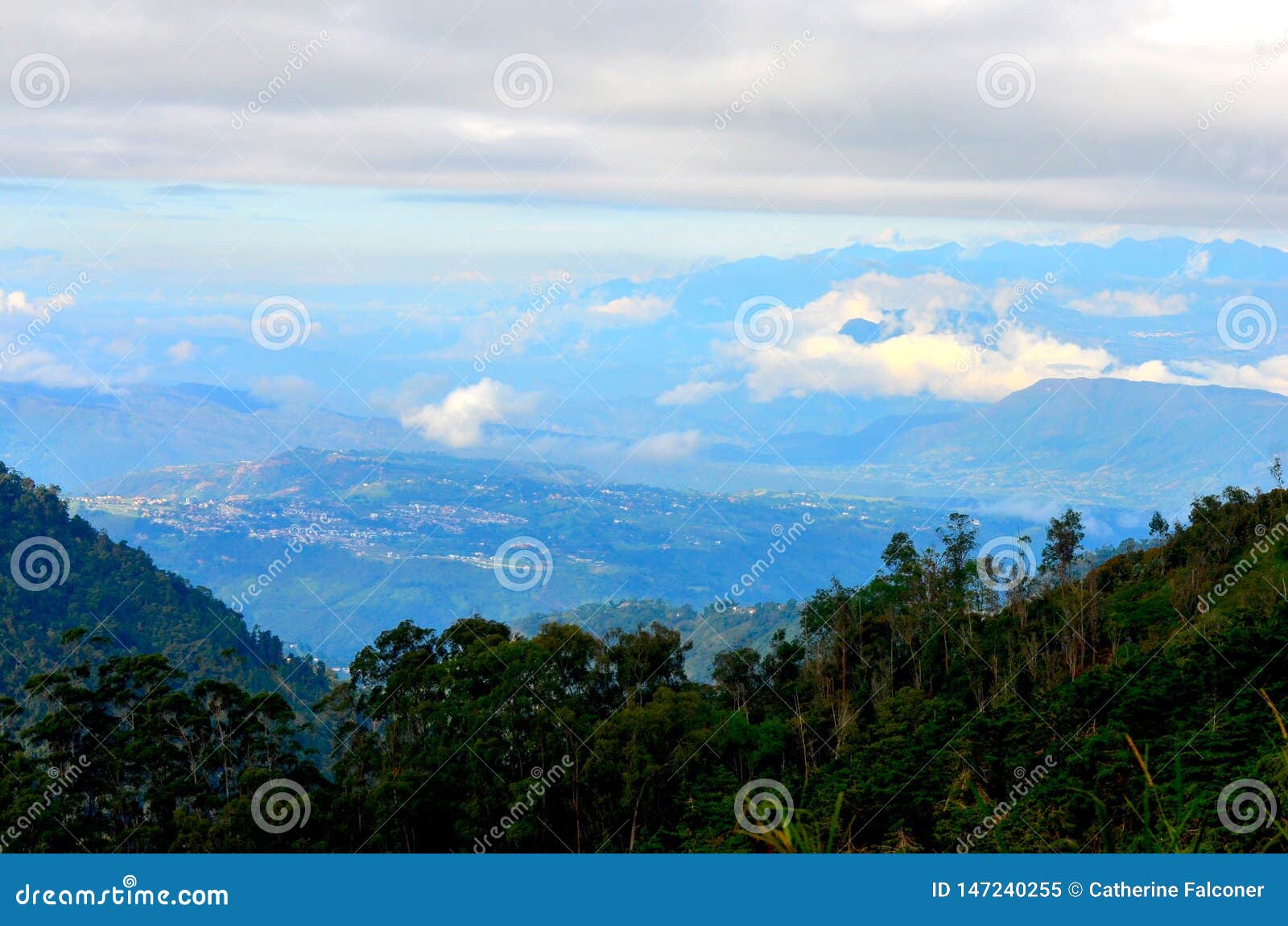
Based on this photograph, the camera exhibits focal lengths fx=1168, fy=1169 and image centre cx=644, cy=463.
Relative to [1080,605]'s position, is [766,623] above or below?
above

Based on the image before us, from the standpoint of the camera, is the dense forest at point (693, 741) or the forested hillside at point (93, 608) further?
the forested hillside at point (93, 608)

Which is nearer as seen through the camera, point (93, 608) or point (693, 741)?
point (693, 741)

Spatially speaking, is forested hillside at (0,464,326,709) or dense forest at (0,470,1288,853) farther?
forested hillside at (0,464,326,709)

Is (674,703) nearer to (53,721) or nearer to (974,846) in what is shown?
(974,846)

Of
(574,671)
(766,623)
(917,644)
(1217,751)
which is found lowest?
(1217,751)

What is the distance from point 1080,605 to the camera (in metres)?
31.3

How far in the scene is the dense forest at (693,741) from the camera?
Answer: 1694cm

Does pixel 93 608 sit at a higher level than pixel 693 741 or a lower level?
higher

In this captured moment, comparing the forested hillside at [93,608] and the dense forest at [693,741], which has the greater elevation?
the forested hillside at [93,608]

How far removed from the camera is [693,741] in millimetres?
21344

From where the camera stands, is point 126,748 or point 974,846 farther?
point 126,748

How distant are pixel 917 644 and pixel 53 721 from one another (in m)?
20.5

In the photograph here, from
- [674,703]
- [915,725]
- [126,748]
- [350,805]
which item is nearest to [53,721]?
[126,748]

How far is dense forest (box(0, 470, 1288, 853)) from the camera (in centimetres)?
1694
